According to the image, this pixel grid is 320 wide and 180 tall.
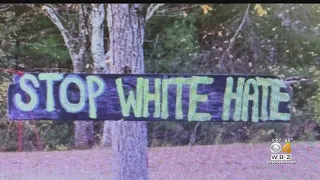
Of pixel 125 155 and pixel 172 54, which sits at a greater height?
pixel 172 54

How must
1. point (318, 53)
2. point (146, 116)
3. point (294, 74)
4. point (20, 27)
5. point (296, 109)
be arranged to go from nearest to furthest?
point (146, 116) → point (296, 109) → point (294, 74) → point (318, 53) → point (20, 27)

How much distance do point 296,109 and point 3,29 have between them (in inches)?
124

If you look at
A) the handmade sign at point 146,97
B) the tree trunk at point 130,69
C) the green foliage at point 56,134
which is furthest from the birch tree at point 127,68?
the green foliage at point 56,134

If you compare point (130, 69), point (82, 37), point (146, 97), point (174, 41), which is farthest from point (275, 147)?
point (82, 37)

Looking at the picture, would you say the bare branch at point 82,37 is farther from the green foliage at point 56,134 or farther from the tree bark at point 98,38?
the green foliage at point 56,134

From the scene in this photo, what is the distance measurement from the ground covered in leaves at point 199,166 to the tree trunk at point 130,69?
10cm

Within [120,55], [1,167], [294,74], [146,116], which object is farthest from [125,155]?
[294,74]

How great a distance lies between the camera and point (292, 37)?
4.92m

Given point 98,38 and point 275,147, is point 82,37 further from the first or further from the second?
point 275,147

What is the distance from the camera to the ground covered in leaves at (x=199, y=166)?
2.56 m

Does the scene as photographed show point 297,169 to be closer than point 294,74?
Yes

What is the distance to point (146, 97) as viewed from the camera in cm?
244

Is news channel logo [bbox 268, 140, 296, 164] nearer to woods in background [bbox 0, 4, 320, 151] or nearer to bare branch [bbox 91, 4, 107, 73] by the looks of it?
woods in background [bbox 0, 4, 320, 151]

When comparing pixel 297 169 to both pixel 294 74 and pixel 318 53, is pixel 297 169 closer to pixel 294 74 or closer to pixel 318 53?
pixel 294 74
